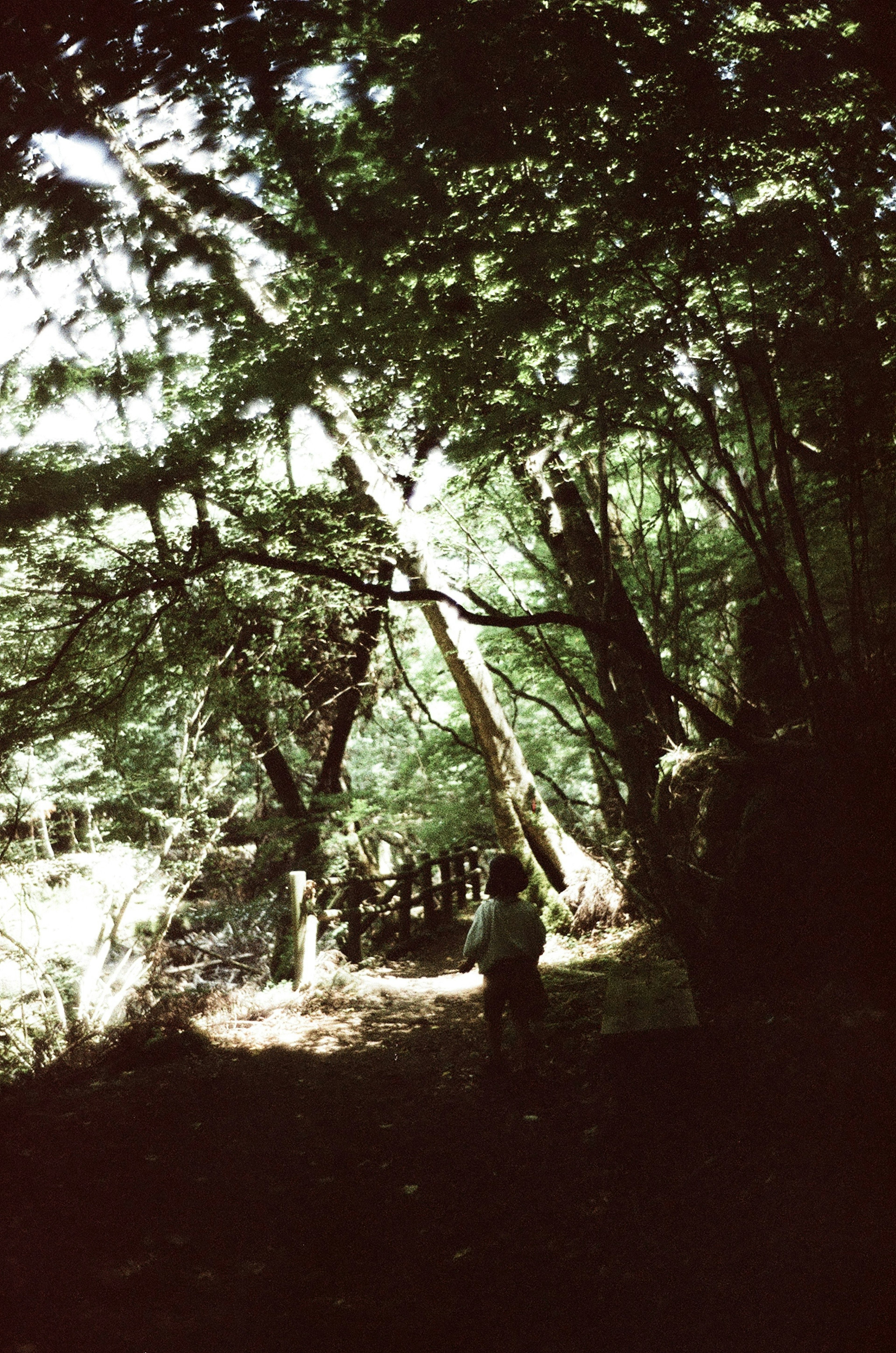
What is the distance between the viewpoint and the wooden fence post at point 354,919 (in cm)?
1130

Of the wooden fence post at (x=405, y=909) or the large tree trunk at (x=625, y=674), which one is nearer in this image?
the large tree trunk at (x=625, y=674)

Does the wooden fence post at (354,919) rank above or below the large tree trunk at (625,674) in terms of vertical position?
below

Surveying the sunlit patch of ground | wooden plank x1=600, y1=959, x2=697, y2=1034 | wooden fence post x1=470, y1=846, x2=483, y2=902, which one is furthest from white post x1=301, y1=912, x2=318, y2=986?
wooden fence post x1=470, y1=846, x2=483, y2=902

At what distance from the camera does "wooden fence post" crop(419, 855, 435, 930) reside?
43.7ft

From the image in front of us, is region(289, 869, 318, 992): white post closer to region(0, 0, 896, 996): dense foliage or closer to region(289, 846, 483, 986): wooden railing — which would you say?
region(289, 846, 483, 986): wooden railing

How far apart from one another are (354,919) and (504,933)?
6.41 meters

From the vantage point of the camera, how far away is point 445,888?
46.2 feet

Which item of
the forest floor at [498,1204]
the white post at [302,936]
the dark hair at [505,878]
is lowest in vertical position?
the forest floor at [498,1204]

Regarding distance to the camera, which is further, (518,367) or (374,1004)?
(374,1004)

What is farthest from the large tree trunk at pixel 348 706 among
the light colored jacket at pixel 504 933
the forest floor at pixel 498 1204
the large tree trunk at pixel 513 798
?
the forest floor at pixel 498 1204

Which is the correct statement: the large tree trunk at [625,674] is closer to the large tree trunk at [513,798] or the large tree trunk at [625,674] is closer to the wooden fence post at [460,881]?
the large tree trunk at [513,798]

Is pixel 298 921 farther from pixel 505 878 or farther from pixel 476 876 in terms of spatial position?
pixel 476 876

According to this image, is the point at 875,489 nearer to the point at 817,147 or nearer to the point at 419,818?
the point at 817,147

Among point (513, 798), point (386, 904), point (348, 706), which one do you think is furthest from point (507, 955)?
point (348, 706)
